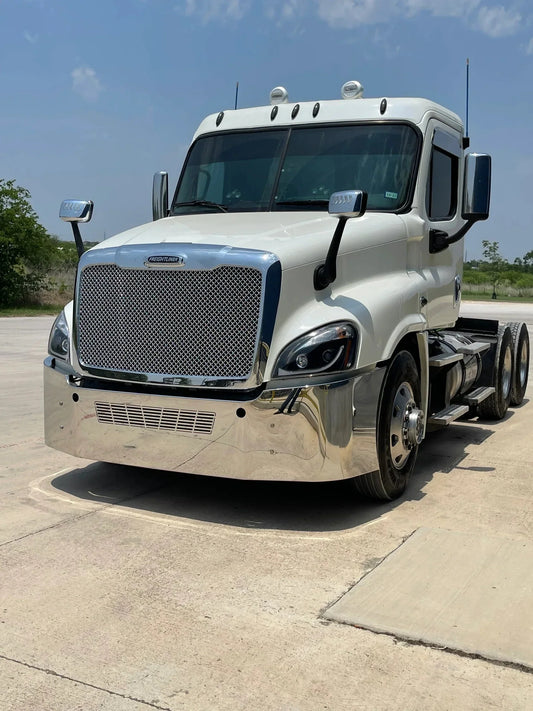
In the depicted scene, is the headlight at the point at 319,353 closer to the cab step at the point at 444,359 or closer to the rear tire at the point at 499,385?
the cab step at the point at 444,359

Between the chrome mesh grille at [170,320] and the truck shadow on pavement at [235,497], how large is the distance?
0.96 meters

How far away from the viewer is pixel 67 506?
18.1 ft

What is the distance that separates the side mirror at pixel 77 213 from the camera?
20.5ft

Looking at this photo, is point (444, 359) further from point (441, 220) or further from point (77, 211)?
point (77, 211)

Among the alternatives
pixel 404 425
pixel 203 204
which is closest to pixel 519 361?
pixel 404 425

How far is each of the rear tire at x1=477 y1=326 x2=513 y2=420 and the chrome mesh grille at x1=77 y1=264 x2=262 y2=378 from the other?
4685mm

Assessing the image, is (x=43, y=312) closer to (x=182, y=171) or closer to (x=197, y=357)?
(x=182, y=171)

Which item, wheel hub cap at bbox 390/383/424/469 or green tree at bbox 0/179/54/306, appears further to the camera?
green tree at bbox 0/179/54/306

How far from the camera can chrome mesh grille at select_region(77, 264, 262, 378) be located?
4.96 metres

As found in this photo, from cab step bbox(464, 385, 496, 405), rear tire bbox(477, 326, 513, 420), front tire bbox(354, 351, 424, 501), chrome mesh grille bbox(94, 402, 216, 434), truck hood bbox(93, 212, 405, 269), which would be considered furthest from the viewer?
rear tire bbox(477, 326, 513, 420)

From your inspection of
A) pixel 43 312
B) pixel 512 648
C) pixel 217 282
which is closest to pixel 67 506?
pixel 217 282

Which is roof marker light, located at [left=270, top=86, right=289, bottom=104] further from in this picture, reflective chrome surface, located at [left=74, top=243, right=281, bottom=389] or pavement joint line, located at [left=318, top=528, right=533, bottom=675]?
pavement joint line, located at [left=318, top=528, right=533, bottom=675]

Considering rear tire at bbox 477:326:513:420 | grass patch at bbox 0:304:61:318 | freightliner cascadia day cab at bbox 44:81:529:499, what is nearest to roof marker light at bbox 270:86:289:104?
freightliner cascadia day cab at bbox 44:81:529:499

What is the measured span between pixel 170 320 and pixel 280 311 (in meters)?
0.70
